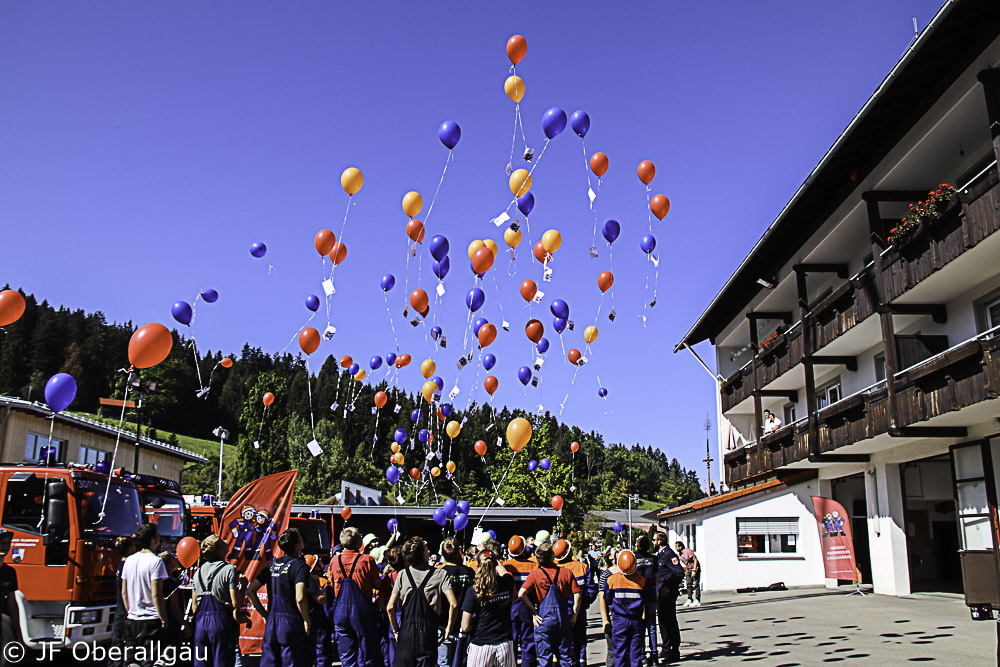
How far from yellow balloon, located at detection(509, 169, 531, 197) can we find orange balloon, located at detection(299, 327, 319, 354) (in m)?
6.02

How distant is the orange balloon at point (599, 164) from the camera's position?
1377 centimetres

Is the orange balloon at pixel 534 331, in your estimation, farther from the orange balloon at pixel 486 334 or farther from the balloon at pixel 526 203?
the balloon at pixel 526 203

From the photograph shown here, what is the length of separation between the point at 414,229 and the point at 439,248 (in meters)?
0.97

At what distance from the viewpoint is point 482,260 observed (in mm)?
14062

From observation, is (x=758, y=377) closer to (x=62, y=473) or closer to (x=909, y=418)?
(x=909, y=418)

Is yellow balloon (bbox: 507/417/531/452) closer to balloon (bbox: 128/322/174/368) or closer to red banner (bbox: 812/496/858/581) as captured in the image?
balloon (bbox: 128/322/174/368)

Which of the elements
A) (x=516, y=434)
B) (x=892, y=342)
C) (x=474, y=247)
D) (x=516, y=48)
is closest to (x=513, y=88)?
(x=516, y=48)

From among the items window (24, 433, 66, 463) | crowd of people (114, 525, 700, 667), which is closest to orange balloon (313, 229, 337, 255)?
crowd of people (114, 525, 700, 667)

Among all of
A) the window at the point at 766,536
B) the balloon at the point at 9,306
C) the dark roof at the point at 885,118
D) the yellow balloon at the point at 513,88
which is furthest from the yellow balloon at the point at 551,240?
the window at the point at 766,536

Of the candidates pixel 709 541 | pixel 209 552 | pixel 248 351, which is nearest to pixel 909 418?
pixel 709 541

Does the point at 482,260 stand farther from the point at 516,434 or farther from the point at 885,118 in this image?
the point at 885,118

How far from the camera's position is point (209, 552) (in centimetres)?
740

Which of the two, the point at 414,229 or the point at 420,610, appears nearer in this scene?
the point at 420,610

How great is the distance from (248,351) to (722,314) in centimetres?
9388
